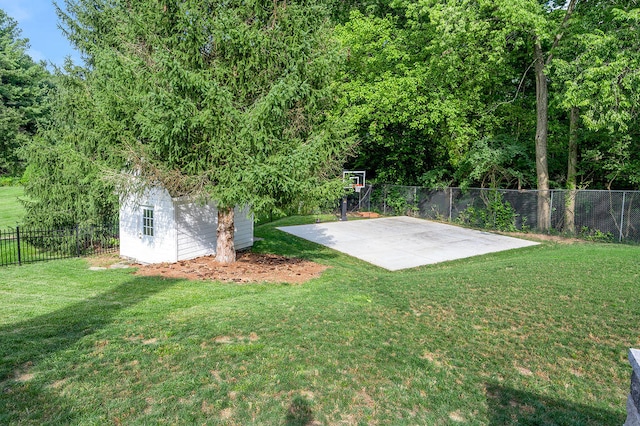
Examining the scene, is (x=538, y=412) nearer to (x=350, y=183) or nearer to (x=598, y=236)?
(x=350, y=183)

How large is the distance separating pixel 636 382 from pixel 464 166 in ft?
61.8

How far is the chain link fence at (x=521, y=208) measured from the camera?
1502cm

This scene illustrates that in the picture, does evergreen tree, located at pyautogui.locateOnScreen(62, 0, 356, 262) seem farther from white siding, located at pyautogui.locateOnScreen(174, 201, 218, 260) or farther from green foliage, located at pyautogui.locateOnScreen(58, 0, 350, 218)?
white siding, located at pyautogui.locateOnScreen(174, 201, 218, 260)

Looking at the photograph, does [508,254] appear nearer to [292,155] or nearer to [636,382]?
[292,155]

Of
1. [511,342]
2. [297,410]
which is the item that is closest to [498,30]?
[511,342]

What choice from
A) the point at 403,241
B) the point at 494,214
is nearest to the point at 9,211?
the point at 403,241

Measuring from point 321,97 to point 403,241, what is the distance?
312 inches

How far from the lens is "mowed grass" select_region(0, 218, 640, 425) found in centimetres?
371

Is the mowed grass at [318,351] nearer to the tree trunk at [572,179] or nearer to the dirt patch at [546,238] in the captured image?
the dirt patch at [546,238]

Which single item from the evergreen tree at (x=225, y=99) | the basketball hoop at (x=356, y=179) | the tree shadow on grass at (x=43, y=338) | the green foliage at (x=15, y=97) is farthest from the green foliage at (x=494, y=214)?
the green foliage at (x=15, y=97)

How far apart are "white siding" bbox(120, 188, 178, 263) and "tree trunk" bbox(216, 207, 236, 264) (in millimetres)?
1325

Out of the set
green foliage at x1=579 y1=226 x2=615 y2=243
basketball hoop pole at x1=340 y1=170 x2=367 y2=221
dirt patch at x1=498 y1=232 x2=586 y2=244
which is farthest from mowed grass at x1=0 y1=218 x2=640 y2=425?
green foliage at x1=579 y1=226 x2=615 y2=243

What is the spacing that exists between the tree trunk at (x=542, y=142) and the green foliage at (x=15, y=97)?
3605 cm

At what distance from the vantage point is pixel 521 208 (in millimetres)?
17625
